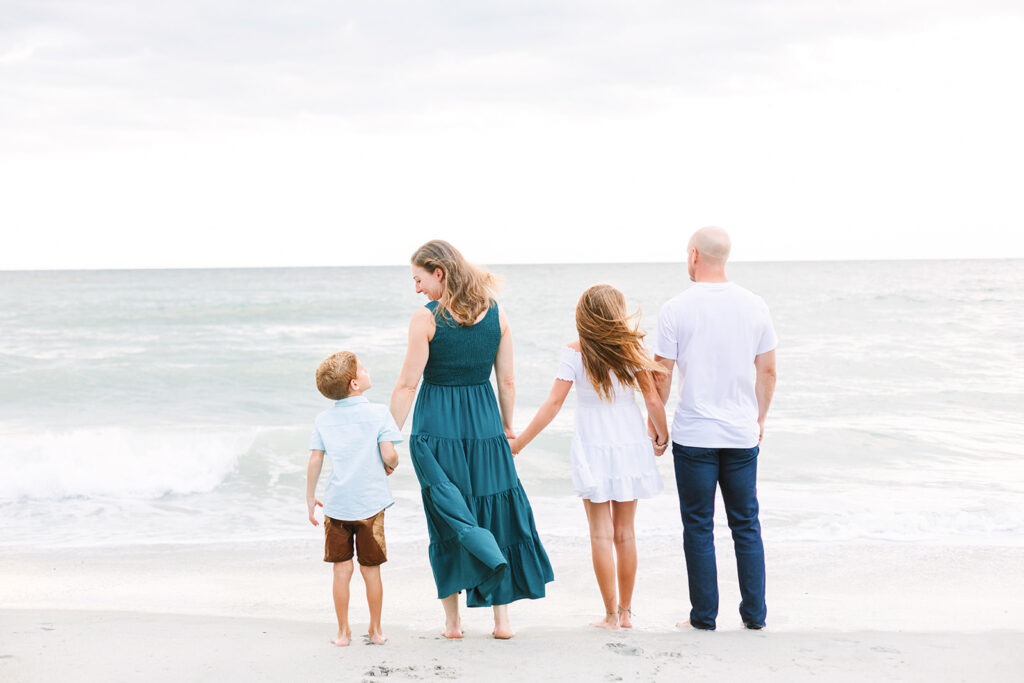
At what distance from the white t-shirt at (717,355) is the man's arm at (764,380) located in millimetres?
82

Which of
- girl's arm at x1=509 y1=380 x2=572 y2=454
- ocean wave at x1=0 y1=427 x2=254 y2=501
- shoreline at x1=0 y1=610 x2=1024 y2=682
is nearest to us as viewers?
shoreline at x1=0 y1=610 x2=1024 y2=682

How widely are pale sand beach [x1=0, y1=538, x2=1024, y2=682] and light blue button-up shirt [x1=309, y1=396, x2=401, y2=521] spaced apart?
0.56 m

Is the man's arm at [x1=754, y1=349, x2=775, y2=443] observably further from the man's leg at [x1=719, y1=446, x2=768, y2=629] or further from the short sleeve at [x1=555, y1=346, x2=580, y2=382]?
the short sleeve at [x1=555, y1=346, x2=580, y2=382]

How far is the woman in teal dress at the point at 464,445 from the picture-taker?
325 cm

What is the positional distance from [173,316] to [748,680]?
28.1 meters

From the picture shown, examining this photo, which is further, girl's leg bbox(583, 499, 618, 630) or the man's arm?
girl's leg bbox(583, 499, 618, 630)

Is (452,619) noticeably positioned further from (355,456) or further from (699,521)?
(699,521)

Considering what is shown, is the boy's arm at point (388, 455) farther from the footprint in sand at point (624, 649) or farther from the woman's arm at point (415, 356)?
the footprint in sand at point (624, 649)

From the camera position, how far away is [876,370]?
595 inches

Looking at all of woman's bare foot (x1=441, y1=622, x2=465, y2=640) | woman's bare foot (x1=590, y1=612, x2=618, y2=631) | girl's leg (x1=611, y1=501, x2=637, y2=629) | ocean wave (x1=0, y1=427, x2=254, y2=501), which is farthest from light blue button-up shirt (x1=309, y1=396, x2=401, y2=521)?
ocean wave (x1=0, y1=427, x2=254, y2=501)

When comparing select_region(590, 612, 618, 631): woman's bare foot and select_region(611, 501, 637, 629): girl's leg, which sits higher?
select_region(611, 501, 637, 629): girl's leg

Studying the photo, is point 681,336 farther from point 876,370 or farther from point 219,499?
point 876,370

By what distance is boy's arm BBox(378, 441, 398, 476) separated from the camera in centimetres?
321

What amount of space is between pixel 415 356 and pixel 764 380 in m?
1.45
